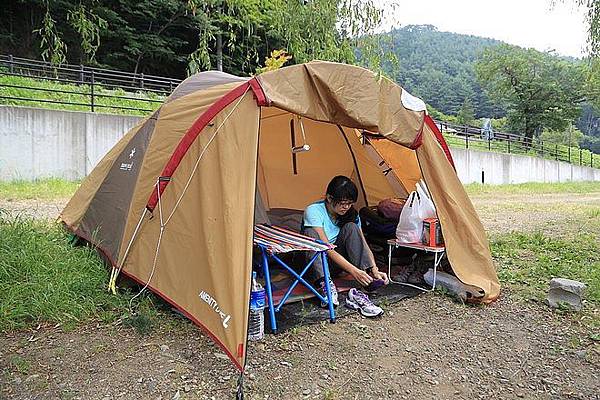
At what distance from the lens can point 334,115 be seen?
127 inches

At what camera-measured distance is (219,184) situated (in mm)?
2777

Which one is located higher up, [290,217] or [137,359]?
[290,217]

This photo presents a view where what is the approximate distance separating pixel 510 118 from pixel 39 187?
2289cm

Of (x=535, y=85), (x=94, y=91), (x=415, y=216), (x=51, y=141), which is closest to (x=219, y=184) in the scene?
(x=415, y=216)

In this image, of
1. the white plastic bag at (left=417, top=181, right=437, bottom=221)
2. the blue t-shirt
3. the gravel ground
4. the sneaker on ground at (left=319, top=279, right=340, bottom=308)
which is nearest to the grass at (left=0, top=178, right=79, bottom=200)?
the gravel ground

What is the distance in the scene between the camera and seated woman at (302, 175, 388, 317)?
11.3 ft

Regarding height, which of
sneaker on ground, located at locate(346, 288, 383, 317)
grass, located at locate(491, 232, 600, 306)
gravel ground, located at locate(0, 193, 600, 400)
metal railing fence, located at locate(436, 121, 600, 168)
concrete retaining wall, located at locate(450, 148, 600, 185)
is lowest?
gravel ground, located at locate(0, 193, 600, 400)

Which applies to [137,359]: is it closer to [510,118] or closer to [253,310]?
[253,310]

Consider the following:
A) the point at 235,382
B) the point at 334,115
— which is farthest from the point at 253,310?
the point at 334,115

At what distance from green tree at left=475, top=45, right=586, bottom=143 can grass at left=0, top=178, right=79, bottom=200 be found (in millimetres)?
20142

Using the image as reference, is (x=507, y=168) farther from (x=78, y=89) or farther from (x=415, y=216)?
(x=415, y=216)

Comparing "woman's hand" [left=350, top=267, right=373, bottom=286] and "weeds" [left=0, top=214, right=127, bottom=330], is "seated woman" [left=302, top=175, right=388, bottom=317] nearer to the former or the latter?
"woman's hand" [left=350, top=267, right=373, bottom=286]

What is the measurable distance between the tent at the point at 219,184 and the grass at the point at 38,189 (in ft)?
13.2

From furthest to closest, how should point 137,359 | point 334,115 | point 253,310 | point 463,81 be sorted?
1. point 463,81
2. point 334,115
3. point 253,310
4. point 137,359
